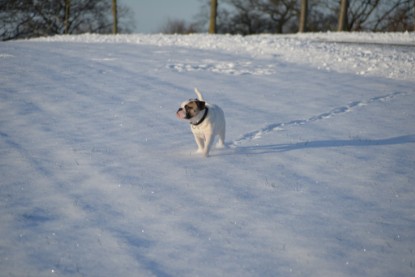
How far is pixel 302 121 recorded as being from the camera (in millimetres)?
7250

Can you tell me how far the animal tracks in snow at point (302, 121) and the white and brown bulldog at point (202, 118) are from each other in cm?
69

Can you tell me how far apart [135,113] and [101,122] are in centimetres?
79

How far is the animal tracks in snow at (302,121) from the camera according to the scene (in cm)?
627

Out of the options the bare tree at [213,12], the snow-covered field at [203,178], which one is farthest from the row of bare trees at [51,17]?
the snow-covered field at [203,178]

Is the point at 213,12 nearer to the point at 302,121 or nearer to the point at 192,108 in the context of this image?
the point at 302,121

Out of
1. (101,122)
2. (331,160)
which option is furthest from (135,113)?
(331,160)

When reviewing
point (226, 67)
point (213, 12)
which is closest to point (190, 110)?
point (226, 67)

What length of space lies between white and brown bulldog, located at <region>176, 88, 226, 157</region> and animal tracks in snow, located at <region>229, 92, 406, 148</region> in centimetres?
69

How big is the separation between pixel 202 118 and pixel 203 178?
888 millimetres

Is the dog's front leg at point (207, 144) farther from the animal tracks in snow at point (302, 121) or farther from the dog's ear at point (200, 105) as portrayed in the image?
the animal tracks in snow at point (302, 121)

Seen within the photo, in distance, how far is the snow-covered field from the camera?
3074 mm

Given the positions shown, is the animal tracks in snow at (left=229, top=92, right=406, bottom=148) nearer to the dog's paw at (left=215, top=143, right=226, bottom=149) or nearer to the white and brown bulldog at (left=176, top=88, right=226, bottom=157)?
the dog's paw at (left=215, top=143, right=226, bottom=149)

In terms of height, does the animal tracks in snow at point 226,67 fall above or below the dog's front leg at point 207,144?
above

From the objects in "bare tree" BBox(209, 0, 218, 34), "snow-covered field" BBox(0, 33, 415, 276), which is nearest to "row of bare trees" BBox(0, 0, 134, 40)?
"bare tree" BBox(209, 0, 218, 34)
